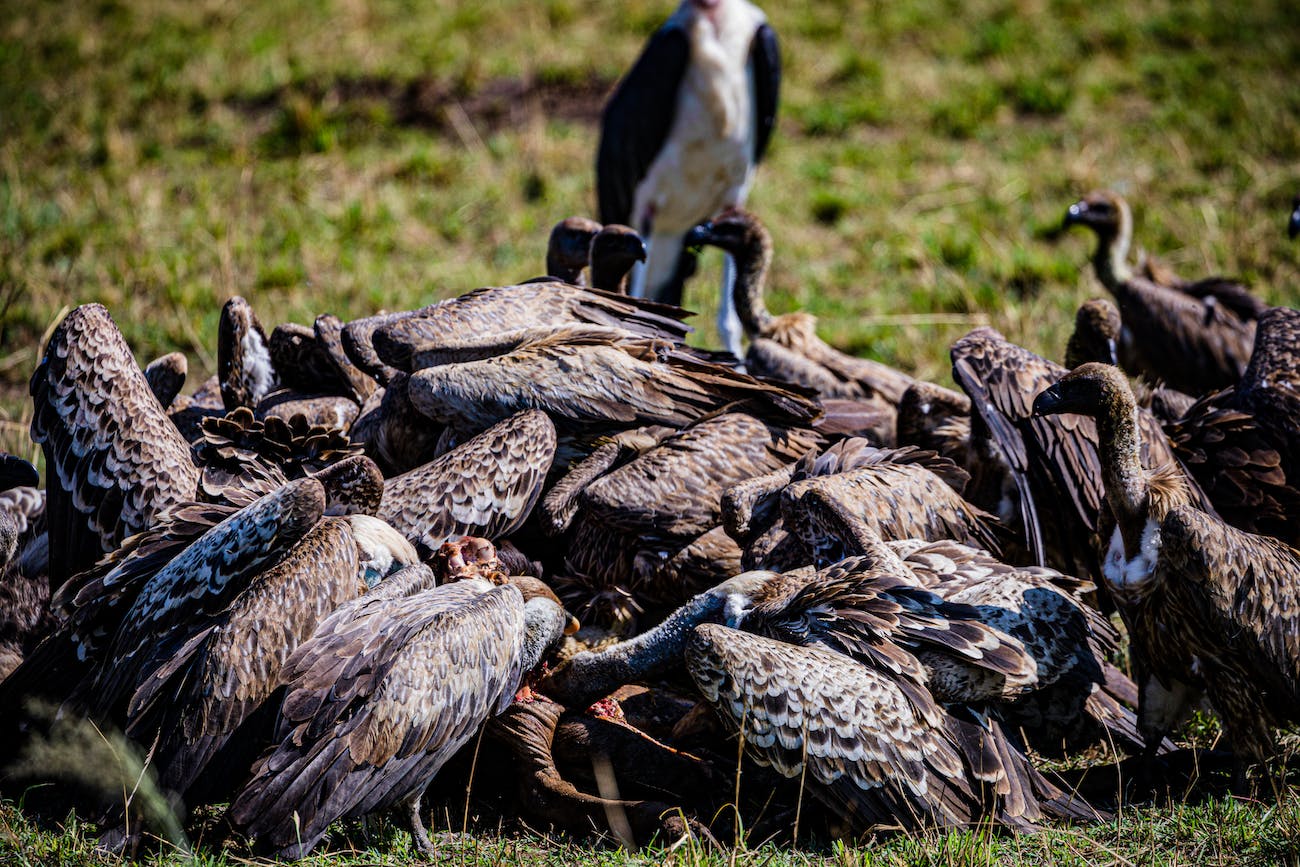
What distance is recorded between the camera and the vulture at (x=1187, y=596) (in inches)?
157

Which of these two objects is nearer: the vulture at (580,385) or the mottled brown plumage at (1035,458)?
the vulture at (580,385)

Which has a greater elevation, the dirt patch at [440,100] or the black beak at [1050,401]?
the dirt patch at [440,100]

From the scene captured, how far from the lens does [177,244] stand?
959 centimetres

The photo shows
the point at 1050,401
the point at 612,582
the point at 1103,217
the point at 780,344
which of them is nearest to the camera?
the point at 1050,401

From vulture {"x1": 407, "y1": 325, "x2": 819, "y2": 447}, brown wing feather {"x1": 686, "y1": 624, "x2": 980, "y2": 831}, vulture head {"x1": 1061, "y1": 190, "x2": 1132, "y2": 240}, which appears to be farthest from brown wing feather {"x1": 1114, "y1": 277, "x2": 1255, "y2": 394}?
brown wing feather {"x1": 686, "y1": 624, "x2": 980, "y2": 831}

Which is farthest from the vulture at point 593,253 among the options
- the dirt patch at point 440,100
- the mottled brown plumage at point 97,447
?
the dirt patch at point 440,100

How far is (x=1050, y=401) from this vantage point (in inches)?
179

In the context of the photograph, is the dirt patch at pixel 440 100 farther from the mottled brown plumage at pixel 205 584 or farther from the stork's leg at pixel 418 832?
the stork's leg at pixel 418 832

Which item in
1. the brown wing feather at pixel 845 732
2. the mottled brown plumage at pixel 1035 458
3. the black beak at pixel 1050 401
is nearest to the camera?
the brown wing feather at pixel 845 732

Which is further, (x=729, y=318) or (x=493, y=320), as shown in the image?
(x=729, y=318)

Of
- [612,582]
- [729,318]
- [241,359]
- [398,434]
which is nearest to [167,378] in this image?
[241,359]

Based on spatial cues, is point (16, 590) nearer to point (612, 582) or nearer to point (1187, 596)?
point (612, 582)

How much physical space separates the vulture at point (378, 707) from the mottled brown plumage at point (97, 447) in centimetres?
118

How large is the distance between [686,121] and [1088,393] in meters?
5.58
